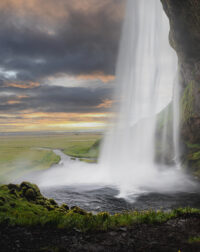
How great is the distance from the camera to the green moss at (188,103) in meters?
53.5

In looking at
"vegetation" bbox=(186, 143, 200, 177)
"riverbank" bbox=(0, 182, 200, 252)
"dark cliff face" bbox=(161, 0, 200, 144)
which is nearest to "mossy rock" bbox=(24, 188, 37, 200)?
"riverbank" bbox=(0, 182, 200, 252)

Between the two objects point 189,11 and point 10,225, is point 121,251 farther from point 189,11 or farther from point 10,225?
point 189,11

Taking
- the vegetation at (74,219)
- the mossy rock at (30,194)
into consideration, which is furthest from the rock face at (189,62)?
the mossy rock at (30,194)

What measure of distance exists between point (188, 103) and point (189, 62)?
1238cm

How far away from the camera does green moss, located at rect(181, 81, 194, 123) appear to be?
53.5 m

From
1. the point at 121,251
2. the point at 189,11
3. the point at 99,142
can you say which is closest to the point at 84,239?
the point at 121,251

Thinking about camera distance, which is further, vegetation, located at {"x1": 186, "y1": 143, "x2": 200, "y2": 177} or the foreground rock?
vegetation, located at {"x1": 186, "y1": 143, "x2": 200, "y2": 177}

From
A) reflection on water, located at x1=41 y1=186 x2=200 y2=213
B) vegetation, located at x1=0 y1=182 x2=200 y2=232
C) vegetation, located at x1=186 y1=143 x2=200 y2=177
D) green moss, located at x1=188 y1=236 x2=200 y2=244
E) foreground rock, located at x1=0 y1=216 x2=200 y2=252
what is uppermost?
vegetation, located at x1=186 y1=143 x2=200 y2=177

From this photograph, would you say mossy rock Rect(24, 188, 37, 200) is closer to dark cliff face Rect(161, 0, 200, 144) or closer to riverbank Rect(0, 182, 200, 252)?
riverbank Rect(0, 182, 200, 252)

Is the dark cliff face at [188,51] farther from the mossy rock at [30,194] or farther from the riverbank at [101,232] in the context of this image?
the mossy rock at [30,194]

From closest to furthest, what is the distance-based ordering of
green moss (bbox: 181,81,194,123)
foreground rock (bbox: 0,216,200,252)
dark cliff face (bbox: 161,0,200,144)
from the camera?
foreground rock (bbox: 0,216,200,252)
dark cliff face (bbox: 161,0,200,144)
green moss (bbox: 181,81,194,123)

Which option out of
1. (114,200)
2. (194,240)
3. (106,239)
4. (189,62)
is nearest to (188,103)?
(189,62)

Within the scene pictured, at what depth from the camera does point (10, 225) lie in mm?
10375

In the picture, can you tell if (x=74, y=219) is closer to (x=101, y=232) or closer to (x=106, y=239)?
(x=101, y=232)
